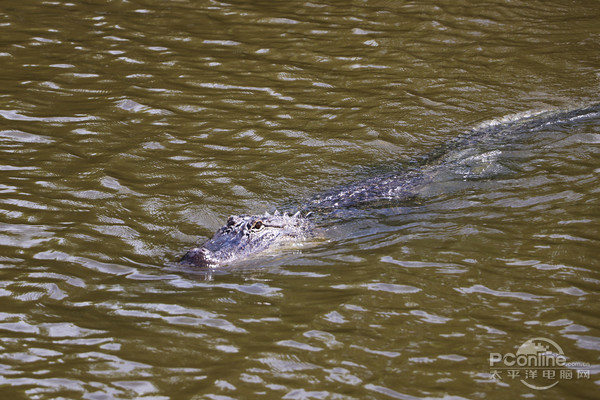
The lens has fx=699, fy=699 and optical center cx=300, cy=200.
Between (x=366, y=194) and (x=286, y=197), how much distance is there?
804 millimetres

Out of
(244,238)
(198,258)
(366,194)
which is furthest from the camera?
(366,194)

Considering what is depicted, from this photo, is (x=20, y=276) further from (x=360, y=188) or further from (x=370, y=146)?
(x=370, y=146)

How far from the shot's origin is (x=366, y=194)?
6.49m

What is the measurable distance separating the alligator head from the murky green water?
15 centimetres

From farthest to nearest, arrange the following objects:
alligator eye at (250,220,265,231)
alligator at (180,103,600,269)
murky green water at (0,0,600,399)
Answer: alligator eye at (250,220,265,231) < alligator at (180,103,600,269) < murky green water at (0,0,600,399)

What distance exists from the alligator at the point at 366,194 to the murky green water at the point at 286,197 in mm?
172

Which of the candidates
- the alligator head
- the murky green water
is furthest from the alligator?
the murky green water

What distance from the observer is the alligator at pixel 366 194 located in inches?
220

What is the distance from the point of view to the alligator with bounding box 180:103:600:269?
5.59 meters

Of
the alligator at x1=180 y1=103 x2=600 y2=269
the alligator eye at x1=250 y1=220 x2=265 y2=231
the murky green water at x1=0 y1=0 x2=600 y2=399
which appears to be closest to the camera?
the murky green water at x1=0 y1=0 x2=600 y2=399

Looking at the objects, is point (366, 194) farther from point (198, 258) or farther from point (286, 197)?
point (198, 258)

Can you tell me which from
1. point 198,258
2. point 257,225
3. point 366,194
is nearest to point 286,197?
point 366,194

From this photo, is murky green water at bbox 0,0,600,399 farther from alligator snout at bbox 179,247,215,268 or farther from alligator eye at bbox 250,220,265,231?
alligator eye at bbox 250,220,265,231

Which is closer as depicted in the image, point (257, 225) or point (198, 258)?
point (198, 258)
